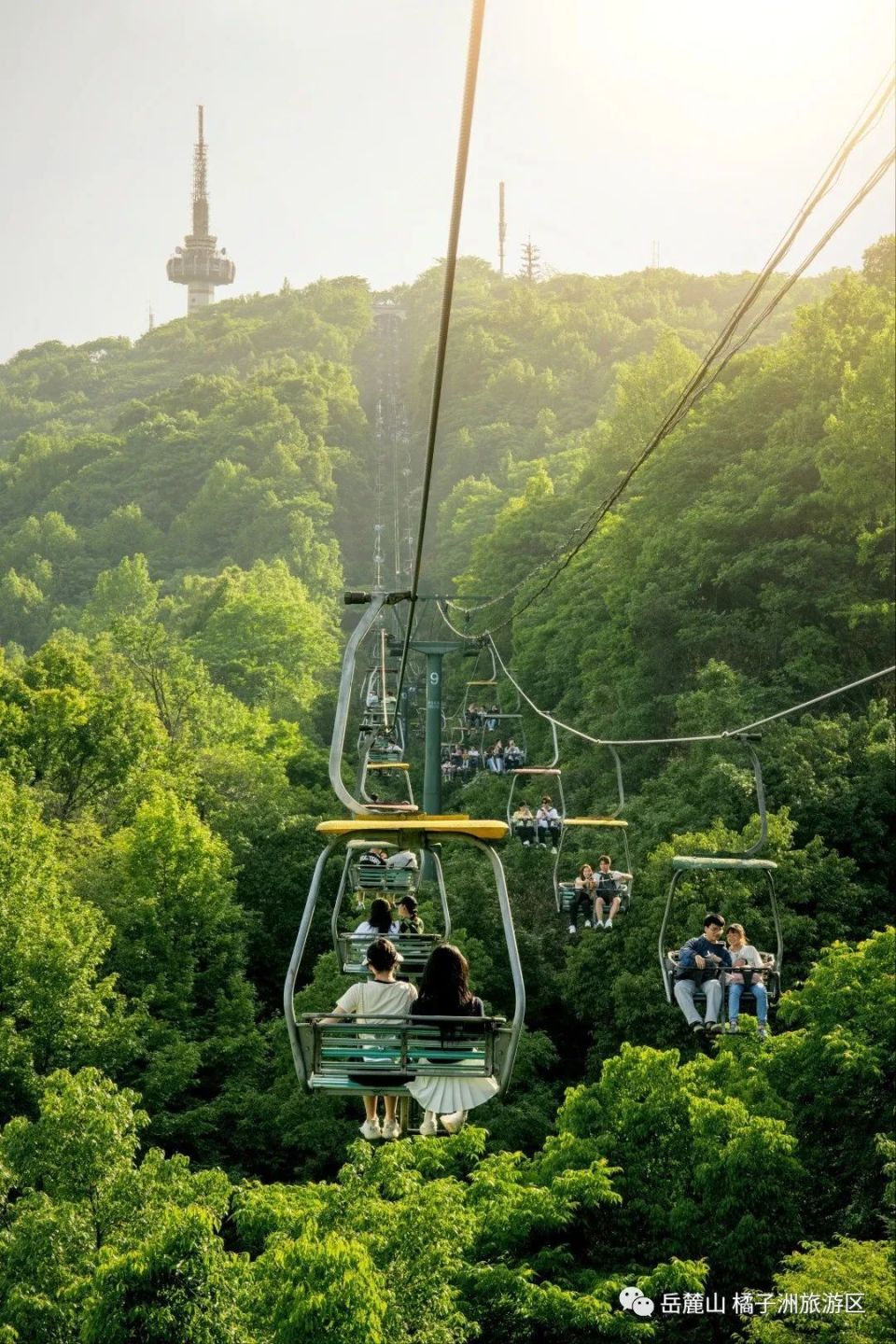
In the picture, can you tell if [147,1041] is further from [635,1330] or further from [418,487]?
[418,487]

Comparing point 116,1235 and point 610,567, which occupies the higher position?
point 610,567

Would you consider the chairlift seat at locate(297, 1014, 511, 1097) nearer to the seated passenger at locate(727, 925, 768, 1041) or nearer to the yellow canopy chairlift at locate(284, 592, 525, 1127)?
the yellow canopy chairlift at locate(284, 592, 525, 1127)

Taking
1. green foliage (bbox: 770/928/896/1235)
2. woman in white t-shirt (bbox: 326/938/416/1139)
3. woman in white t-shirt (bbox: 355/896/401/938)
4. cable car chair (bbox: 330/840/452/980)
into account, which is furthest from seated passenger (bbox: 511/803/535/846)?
woman in white t-shirt (bbox: 326/938/416/1139)

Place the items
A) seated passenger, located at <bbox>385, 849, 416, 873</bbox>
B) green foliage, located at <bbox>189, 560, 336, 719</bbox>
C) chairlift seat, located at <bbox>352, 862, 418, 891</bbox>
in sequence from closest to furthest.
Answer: chairlift seat, located at <bbox>352, 862, 418, 891</bbox> < seated passenger, located at <bbox>385, 849, 416, 873</bbox> < green foliage, located at <bbox>189, 560, 336, 719</bbox>

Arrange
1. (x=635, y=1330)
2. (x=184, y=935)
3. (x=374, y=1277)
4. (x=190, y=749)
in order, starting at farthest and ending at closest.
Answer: (x=190, y=749), (x=184, y=935), (x=635, y=1330), (x=374, y=1277)

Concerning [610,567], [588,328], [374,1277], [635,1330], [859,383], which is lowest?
[635,1330]

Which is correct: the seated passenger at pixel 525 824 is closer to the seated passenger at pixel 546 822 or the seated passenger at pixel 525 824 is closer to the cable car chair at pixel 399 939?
the seated passenger at pixel 546 822

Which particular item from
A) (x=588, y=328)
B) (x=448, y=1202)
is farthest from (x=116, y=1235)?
(x=588, y=328)

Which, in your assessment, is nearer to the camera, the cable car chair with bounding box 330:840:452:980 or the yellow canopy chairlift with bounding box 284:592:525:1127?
the yellow canopy chairlift with bounding box 284:592:525:1127
